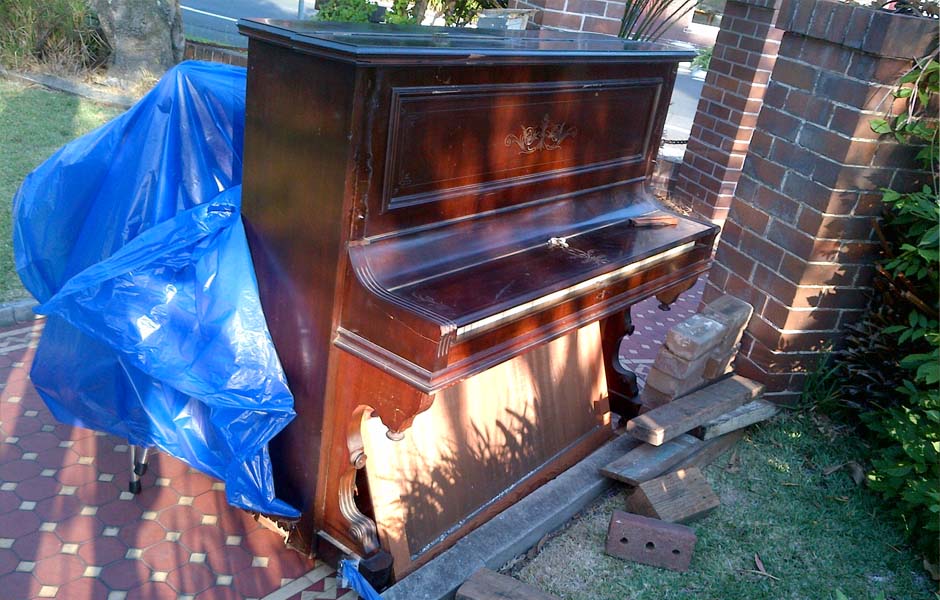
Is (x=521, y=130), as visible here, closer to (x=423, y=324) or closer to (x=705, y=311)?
(x=423, y=324)

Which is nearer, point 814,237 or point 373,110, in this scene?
point 373,110

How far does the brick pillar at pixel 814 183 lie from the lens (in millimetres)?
3244

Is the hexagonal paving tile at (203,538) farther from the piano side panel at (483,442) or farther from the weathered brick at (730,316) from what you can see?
the weathered brick at (730,316)

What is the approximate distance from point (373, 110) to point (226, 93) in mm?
874

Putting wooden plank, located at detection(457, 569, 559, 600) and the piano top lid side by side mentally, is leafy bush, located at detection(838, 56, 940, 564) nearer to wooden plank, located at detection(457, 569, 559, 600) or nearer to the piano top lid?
the piano top lid

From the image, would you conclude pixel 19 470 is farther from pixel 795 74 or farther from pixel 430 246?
pixel 795 74

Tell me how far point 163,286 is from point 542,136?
53.9 inches

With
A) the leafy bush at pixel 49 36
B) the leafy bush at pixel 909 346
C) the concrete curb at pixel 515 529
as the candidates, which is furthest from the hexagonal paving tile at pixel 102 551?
the leafy bush at pixel 49 36

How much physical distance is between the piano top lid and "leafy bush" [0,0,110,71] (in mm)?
5892

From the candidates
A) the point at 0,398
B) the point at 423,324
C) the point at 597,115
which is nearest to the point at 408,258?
the point at 423,324

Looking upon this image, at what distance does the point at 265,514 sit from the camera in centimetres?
268

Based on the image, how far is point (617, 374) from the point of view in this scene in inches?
151

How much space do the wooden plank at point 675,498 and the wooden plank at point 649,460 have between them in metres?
0.06

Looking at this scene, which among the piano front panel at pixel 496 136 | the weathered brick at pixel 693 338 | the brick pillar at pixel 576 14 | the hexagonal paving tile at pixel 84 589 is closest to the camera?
the piano front panel at pixel 496 136
